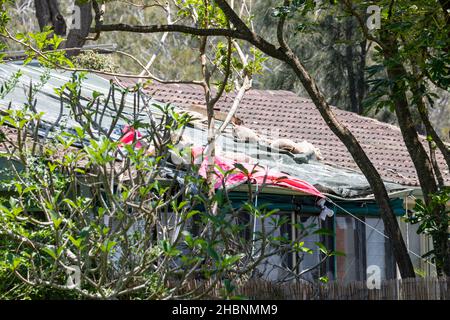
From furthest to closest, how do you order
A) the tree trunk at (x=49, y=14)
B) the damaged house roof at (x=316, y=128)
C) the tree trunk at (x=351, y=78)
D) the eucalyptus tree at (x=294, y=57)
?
the tree trunk at (x=351, y=78), the tree trunk at (x=49, y=14), the damaged house roof at (x=316, y=128), the eucalyptus tree at (x=294, y=57)

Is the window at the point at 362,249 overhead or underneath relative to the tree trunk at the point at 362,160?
underneath

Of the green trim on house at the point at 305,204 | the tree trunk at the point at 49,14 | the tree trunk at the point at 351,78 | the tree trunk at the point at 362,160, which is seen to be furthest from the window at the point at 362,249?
the tree trunk at the point at 351,78

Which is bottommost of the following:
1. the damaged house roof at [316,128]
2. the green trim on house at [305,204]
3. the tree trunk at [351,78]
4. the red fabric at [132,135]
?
the green trim on house at [305,204]

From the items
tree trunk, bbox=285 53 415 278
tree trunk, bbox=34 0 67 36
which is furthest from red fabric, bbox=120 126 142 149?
tree trunk, bbox=34 0 67 36

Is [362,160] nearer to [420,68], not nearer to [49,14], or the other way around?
[420,68]

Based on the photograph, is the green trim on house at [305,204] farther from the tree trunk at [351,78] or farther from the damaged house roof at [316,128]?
the tree trunk at [351,78]

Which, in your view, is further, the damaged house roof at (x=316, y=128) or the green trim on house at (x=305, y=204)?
the damaged house roof at (x=316, y=128)

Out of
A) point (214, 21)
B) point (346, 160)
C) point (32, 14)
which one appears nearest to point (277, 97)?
point (346, 160)

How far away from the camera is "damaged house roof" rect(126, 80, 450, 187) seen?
16.6 metres

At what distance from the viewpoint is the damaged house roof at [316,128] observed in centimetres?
1664

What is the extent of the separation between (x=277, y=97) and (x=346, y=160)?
211 inches

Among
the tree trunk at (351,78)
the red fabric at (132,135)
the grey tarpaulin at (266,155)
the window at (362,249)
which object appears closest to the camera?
the red fabric at (132,135)

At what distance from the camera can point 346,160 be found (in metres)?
16.3

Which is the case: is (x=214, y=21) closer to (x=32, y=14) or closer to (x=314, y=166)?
(x=314, y=166)
